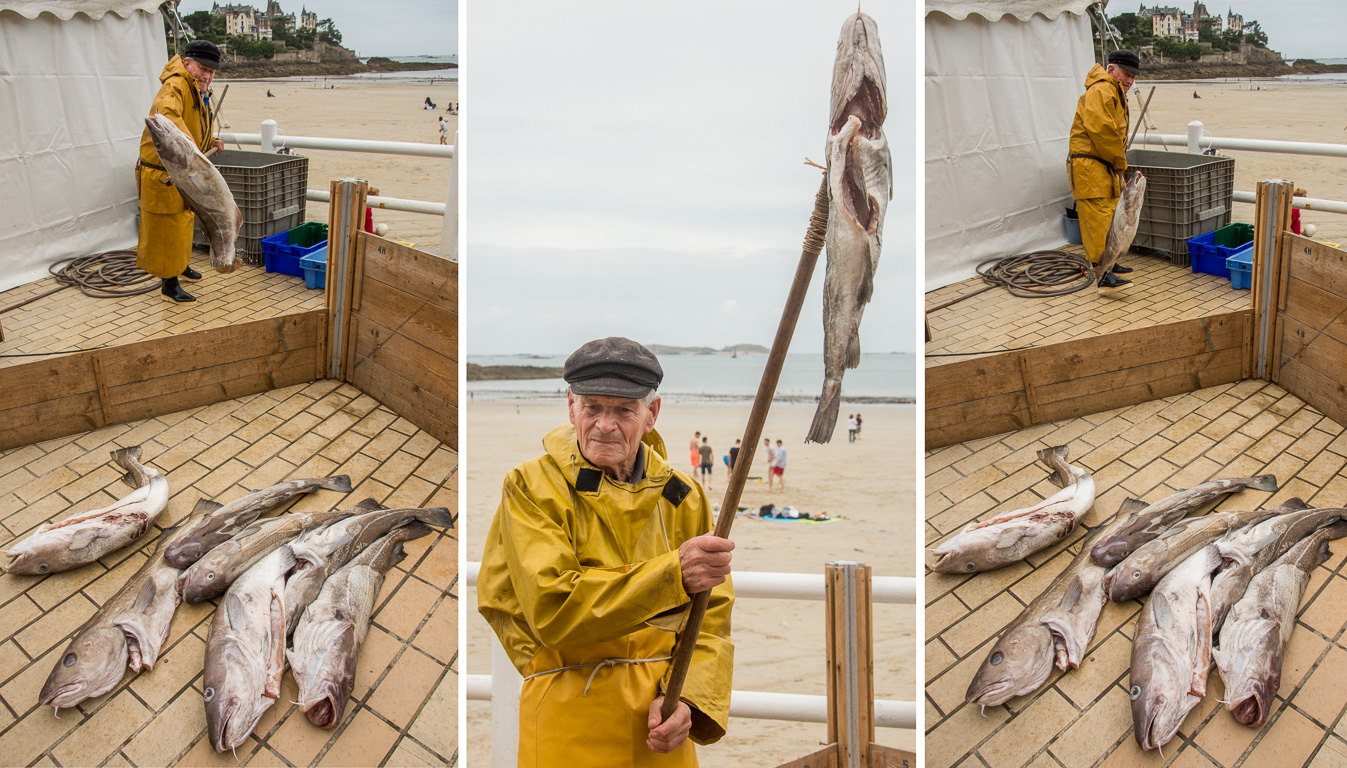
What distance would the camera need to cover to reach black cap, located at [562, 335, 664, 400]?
135cm

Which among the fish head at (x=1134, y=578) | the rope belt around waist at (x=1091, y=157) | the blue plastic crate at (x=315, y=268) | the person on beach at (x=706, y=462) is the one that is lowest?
the person on beach at (x=706, y=462)

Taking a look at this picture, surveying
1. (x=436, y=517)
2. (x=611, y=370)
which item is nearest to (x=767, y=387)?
(x=611, y=370)

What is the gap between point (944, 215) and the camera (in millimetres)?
3396

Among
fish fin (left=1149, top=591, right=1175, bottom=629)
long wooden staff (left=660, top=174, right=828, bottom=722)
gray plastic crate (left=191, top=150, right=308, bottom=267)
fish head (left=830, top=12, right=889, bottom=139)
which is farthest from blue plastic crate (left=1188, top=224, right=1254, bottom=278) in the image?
gray plastic crate (left=191, top=150, right=308, bottom=267)

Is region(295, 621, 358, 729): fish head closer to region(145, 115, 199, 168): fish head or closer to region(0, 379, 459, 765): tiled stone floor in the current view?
region(0, 379, 459, 765): tiled stone floor

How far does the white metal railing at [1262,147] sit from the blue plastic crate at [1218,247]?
0.51 ft

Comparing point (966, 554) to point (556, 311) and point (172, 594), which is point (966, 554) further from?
point (172, 594)

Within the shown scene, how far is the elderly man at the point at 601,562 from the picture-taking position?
4.43 feet

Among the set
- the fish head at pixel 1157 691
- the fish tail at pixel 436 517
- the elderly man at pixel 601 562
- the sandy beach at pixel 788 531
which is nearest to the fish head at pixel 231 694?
the fish tail at pixel 436 517

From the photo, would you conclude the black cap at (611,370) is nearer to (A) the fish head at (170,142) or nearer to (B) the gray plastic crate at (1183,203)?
(A) the fish head at (170,142)

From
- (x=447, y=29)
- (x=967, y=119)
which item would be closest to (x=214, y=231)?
(x=447, y=29)

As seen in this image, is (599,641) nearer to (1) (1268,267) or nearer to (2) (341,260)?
(2) (341,260)

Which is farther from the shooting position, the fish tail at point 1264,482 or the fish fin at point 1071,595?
the fish tail at point 1264,482

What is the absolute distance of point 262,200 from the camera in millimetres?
3488
